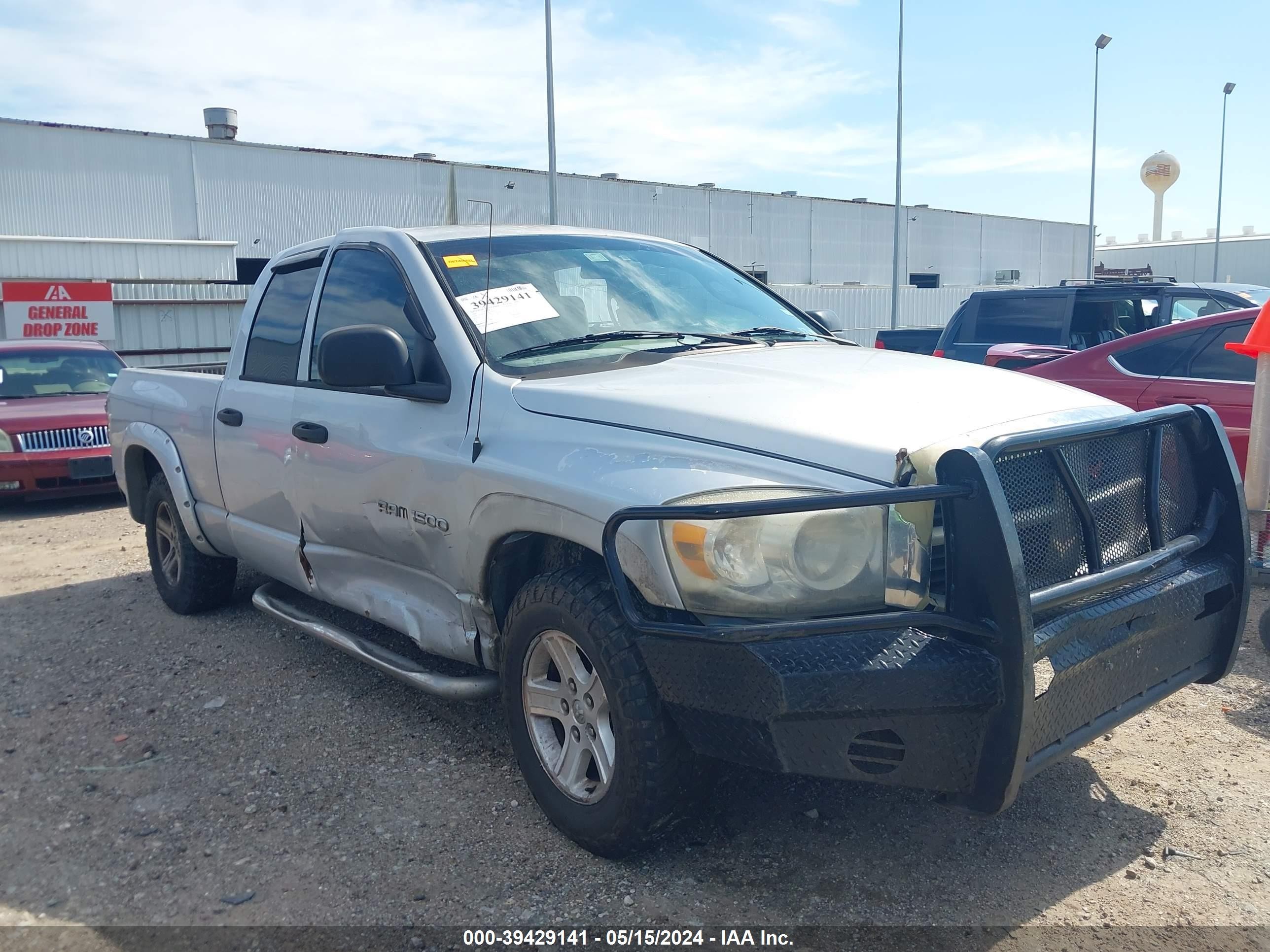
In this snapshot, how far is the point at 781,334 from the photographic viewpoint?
408 centimetres

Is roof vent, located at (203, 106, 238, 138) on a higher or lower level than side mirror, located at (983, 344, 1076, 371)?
higher

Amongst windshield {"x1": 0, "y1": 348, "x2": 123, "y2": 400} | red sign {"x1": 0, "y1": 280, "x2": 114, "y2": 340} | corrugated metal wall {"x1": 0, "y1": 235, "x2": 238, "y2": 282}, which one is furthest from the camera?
corrugated metal wall {"x1": 0, "y1": 235, "x2": 238, "y2": 282}

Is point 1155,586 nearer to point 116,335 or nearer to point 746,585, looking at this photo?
point 746,585

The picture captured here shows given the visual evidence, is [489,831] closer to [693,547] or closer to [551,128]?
[693,547]

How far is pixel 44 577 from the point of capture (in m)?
6.81

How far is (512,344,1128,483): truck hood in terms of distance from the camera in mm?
2650

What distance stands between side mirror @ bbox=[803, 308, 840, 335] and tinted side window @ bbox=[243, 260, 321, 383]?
2.18m

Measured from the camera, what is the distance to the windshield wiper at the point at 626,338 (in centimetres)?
355

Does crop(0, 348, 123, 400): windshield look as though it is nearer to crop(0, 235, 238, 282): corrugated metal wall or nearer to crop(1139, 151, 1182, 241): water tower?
crop(0, 235, 238, 282): corrugated metal wall

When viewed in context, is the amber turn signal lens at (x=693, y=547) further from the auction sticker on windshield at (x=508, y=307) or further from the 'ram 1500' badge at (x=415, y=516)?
the auction sticker on windshield at (x=508, y=307)

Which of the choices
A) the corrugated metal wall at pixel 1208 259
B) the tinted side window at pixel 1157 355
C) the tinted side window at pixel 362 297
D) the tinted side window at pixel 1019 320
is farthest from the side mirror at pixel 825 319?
the corrugated metal wall at pixel 1208 259

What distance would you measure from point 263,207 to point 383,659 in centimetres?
2807

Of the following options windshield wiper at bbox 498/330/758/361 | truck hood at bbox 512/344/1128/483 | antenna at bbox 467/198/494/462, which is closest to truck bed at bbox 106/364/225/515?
antenna at bbox 467/198/494/462

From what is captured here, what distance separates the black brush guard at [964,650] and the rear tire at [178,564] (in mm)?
3657
